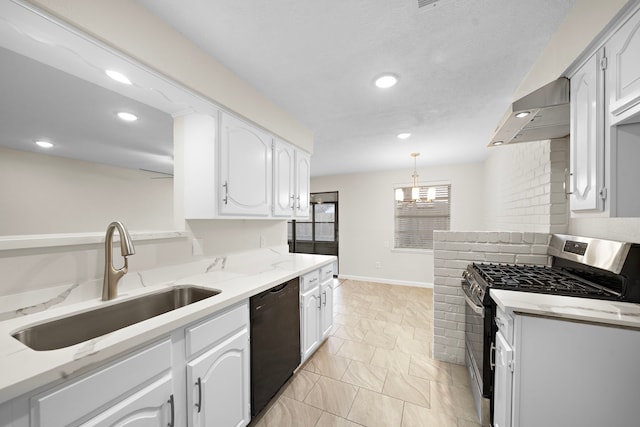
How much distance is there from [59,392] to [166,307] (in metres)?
0.80

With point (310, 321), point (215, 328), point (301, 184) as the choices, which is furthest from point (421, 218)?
point (215, 328)

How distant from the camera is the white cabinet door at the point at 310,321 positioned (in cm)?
206

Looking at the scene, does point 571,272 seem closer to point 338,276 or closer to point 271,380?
point 271,380

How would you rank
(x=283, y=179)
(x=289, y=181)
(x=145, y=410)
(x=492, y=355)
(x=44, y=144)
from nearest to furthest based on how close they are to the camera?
(x=145, y=410), (x=492, y=355), (x=44, y=144), (x=283, y=179), (x=289, y=181)

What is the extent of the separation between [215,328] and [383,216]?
174 inches

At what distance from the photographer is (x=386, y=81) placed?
73.8 inches

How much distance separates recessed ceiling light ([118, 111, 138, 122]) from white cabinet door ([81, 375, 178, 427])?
6.62 feet

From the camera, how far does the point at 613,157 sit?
3.57ft

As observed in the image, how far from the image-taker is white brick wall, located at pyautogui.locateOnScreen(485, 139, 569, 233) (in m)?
1.95

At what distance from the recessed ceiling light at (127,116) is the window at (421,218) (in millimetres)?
4236

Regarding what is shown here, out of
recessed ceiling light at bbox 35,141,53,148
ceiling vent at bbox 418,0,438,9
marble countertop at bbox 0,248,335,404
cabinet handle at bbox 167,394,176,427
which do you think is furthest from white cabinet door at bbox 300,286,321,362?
Answer: recessed ceiling light at bbox 35,141,53,148

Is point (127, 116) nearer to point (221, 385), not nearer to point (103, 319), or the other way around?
point (103, 319)

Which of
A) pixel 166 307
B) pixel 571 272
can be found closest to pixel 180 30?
pixel 166 307

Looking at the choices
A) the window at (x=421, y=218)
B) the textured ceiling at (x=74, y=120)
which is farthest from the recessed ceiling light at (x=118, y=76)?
the window at (x=421, y=218)
